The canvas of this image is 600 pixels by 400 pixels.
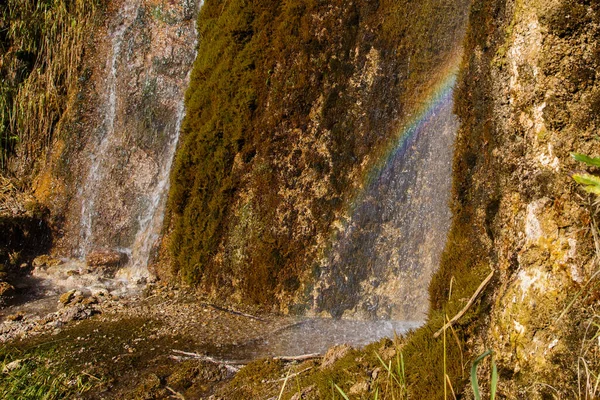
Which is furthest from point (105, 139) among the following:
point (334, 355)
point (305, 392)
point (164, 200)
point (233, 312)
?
point (305, 392)

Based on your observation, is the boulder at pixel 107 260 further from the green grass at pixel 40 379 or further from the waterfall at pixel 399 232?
the waterfall at pixel 399 232

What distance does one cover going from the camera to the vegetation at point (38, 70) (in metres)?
7.34

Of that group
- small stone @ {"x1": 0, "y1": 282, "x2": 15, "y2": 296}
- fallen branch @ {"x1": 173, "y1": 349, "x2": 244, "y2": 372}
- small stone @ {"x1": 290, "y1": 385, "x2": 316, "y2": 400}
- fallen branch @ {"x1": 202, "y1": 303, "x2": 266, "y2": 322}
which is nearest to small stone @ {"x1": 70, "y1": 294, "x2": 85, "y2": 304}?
small stone @ {"x1": 0, "y1": 282, "x2": 15, "y2": 296}

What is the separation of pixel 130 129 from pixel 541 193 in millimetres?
5344

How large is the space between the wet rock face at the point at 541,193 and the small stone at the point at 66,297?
4.27 m

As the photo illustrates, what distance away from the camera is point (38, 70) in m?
7.41

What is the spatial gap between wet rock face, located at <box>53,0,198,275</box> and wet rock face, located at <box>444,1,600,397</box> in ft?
14.7

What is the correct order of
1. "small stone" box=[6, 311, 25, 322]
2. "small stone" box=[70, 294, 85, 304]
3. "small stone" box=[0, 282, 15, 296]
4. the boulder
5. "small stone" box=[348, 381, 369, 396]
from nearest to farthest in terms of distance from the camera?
"small stone" box=[348, 381, 369, 396] < "small stone" box=[6, 311, 25, 322] < "small stone" box=[70, 294, 85, 304] < "small stone" box=[0, 282, 15, 296] < the boulder

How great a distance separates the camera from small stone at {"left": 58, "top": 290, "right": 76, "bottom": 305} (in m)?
5.69

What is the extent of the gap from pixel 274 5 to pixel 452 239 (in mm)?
3120

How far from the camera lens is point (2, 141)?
7469mm

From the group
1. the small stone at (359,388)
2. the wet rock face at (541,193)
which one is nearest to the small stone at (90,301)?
the small stone at (359,388)

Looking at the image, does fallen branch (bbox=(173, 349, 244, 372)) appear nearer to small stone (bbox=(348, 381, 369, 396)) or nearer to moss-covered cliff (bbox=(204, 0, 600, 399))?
moss-covered cliff (bbox=(204, 0, 600, 399))

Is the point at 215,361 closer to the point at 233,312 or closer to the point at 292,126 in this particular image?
the point at 233,312
